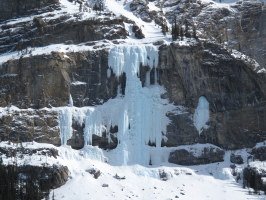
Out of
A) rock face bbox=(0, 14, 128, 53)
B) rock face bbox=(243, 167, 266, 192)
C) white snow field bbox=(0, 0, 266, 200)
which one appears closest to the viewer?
white snow field bbox=(0, 0, 266, 200)

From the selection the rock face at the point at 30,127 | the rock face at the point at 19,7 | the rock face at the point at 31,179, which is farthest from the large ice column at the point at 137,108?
the rock face at the point at 19,7

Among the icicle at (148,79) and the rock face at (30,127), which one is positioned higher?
the icicle at (148,79)

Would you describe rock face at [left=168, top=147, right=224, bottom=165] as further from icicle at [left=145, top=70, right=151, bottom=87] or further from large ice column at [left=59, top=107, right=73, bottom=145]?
large ice column at [left=59, top=107, right=73, bottom=145]

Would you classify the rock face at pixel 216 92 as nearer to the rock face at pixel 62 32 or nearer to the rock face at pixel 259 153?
the rock face at pixel 259 153

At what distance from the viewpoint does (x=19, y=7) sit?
415ft

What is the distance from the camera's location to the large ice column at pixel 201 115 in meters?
102

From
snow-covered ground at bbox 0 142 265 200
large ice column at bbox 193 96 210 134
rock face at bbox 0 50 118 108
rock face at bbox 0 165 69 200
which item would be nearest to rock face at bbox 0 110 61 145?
snow-covered ground at bbox 0 142 265 200

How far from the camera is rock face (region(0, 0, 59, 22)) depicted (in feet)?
405

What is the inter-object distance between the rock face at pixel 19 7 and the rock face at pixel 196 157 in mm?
42700

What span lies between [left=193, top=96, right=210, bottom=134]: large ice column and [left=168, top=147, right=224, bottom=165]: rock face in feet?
13.9

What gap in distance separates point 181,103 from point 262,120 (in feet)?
45.3

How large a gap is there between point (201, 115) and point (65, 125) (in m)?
22.7

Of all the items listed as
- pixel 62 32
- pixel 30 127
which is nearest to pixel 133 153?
pixel 30 127

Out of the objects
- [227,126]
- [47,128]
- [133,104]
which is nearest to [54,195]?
[47,128]
